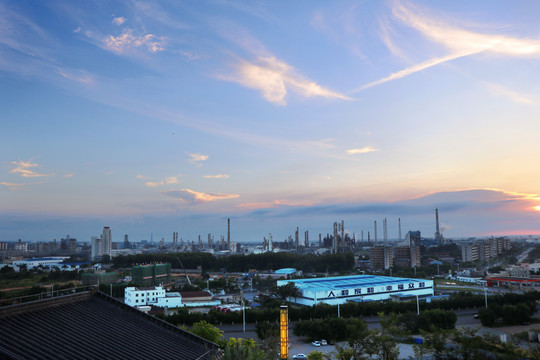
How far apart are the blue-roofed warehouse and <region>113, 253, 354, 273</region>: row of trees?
3306 centimetres

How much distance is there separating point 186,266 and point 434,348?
78.7 m

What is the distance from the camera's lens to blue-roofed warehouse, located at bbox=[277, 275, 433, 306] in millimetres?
45938

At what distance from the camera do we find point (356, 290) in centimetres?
4809

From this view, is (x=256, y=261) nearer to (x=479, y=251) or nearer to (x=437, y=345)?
(x=479, y=251)

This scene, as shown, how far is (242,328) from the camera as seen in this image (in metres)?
35.4

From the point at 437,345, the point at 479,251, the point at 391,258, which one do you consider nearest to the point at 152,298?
the point at 437,345

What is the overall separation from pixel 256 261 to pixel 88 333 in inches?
3200

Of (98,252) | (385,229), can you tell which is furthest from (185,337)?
(98,252)

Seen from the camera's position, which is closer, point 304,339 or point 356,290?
point 304,339

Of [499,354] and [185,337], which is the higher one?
[185,337]

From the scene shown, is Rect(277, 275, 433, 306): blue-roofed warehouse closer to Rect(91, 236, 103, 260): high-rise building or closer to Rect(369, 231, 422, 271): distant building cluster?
Rect(369, 231, 422, 271): distant building cluster

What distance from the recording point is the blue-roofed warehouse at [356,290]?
151ft

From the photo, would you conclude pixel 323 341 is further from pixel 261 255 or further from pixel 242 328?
pixel 261 255

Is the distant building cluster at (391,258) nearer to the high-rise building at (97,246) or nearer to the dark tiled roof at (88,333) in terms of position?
the dark tiled roof at (88,333)
